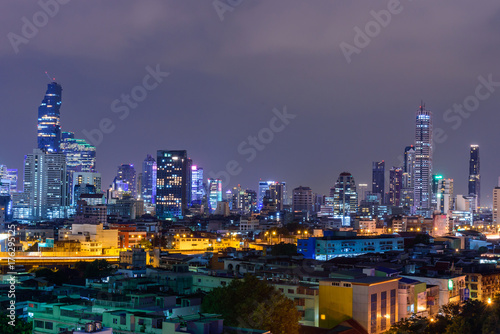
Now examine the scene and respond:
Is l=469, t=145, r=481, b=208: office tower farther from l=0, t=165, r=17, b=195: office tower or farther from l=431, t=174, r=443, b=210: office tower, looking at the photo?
l=0, t=165, r=17, b=195: office tower

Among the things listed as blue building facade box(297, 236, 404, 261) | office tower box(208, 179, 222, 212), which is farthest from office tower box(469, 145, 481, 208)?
blue building facade box(297, 236, 404, 261)

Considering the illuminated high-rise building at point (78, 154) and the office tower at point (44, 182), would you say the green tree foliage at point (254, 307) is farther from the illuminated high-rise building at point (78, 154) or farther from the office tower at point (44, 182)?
the illuminated high-rise building at point (78, 154)

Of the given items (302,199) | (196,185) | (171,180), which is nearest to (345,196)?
(302,199)

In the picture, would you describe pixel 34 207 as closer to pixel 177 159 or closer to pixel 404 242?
pixel 177 159

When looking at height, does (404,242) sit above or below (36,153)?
below

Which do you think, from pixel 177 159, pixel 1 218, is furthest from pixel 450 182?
pixel 1 218
